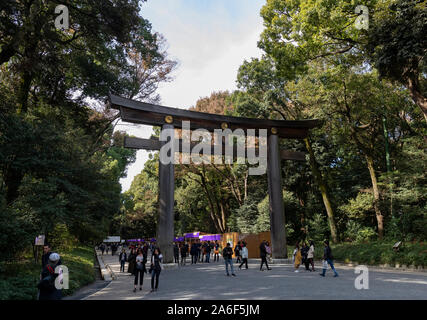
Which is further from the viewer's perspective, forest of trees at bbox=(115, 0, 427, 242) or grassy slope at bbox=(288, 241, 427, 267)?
grassy slope at bbox=(288, 241, 427, 267)

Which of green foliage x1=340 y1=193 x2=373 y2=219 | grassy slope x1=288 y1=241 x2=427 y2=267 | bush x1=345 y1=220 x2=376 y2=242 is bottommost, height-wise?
grassy slope x1=288 y1=241 x2=427 y2=267

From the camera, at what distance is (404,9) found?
39.0ft

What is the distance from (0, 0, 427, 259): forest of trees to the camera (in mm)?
11485

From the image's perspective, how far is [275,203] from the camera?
688 inches

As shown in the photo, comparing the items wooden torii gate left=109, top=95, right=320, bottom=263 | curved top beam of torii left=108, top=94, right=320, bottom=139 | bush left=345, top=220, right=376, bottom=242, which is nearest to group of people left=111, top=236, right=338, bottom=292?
wooden torii gate left=109, top=95, right=320, bottom=263

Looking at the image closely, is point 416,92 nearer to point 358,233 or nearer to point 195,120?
point 195,120

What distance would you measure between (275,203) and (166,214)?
656 centimetres

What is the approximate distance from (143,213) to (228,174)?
2765 centimetres

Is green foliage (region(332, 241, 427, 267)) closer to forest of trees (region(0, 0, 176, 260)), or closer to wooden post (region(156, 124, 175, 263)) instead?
wooden post (region(156, 124, 175, 263))

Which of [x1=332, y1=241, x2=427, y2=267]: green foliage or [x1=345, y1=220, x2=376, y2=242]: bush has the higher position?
[x1=345, y1=220, x2=376, y2=242]: bush

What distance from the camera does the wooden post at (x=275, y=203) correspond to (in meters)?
16.8

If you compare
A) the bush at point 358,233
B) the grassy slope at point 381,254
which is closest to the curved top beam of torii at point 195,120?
the grassy slope at point 381,254

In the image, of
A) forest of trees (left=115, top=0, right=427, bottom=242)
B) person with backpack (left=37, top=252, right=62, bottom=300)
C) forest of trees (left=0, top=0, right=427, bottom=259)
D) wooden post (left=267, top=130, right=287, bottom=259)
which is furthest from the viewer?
wooden post (left=267, top=130, right=287, bottom=259)

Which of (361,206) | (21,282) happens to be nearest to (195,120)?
(21,282)
